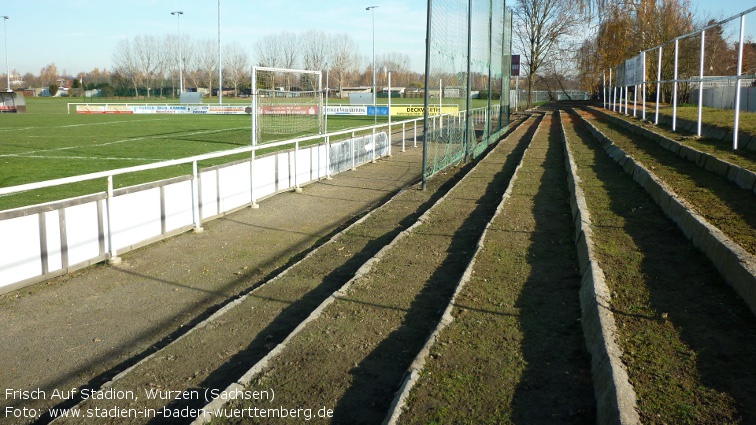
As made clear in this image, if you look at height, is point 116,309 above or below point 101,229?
below

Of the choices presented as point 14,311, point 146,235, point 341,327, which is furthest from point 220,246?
point 341,327

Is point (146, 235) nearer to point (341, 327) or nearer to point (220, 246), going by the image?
point (220, 246)

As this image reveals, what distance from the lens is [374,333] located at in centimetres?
565

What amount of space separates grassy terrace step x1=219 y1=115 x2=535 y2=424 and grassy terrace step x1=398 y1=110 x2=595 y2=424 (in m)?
0.28

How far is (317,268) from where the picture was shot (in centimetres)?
802

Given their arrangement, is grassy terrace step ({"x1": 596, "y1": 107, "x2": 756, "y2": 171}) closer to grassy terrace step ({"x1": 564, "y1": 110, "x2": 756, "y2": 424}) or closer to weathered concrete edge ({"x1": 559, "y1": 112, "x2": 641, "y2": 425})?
grassy terrace step ({"x1": 564, "y1": 110, "x2": 756, "y2": 424})

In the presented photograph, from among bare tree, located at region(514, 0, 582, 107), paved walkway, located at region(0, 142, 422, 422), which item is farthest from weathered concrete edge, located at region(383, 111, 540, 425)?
bare tree, located at region(514, 0, 582, 107)

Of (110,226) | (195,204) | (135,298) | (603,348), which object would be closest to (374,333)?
(603,348)

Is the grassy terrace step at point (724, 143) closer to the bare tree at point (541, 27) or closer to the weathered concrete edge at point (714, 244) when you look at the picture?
the weathered concrete edge at point (714, 244)

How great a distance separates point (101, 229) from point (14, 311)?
6.10ft

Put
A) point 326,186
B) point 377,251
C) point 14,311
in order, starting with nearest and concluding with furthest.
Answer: point 14,311 < point 377,251 < point 326,186

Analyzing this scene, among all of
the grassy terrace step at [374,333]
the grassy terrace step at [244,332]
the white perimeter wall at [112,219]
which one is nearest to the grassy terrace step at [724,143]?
the grassy terrace step at [374,333]

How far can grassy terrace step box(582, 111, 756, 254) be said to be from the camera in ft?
24.0

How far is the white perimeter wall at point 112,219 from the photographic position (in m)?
7.18
